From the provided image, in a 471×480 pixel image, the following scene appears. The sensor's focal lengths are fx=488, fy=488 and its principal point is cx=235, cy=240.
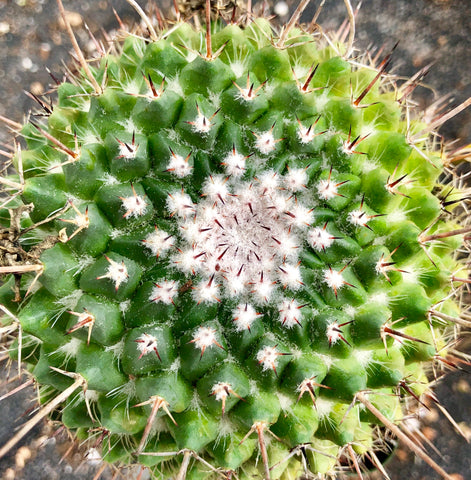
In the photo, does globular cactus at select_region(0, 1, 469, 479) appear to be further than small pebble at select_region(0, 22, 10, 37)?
No

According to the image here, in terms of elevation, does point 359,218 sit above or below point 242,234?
above

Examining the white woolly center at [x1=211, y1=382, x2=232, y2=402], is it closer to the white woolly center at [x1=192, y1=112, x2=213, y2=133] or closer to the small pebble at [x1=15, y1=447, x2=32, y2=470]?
the white woolly center at [x1=192, y1=112, x2=213, y2=133]

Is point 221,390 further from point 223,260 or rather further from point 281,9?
point 281,9

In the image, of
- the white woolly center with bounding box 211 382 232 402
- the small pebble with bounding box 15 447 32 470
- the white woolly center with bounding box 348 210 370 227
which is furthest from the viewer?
the small pebble with bounding box 15 447 32 470

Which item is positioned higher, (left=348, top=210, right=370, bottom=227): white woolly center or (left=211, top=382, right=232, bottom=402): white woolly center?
(left=348, top=210, right=370, bottom=227): white woolly center

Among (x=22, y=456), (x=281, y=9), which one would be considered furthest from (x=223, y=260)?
(x=22, y=456)

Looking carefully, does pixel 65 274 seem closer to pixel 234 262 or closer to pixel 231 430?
pixel 234 262

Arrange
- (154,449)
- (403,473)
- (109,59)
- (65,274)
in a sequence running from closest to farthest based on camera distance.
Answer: (65,274)
(154,449)
(109,59)
(403,473)

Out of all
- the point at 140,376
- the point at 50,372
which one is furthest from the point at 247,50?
the point at 50,372

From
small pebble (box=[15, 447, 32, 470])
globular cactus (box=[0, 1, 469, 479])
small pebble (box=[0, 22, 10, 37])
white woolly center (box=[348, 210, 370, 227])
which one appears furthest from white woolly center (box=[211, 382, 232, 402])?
small pebble (box=[0, 22, 10, 37])
